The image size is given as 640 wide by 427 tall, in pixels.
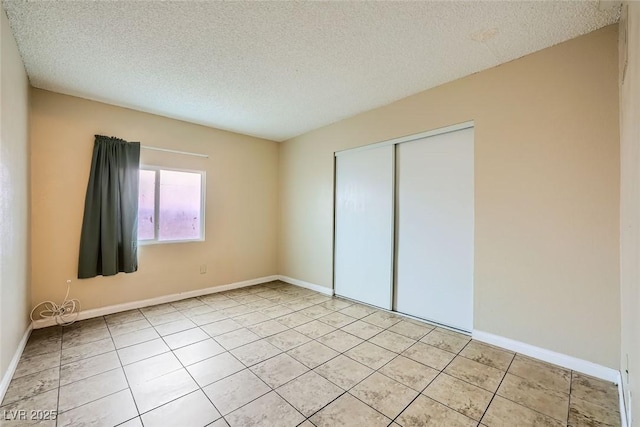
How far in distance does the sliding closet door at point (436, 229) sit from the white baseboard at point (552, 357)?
0.80ft

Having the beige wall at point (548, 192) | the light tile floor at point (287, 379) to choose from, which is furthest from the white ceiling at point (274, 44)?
the light tile floor at point (287, 379)

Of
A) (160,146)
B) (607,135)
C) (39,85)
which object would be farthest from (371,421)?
(39,85)

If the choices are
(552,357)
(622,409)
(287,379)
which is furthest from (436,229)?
(287,379)

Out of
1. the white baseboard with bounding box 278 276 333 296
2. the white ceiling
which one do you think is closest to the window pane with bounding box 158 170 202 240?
the white ceiling

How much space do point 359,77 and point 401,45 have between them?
1.94 ft

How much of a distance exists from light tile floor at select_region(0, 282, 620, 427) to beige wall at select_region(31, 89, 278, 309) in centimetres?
63

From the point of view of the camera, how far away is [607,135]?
6.46ft

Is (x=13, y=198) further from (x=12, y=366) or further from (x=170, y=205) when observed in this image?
(x=170, y=205)

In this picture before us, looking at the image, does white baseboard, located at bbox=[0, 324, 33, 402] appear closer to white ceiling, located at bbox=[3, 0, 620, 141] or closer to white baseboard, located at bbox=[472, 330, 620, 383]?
white ceiling, located at bbox=[3, 0, 620, 141]

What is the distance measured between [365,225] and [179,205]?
8.95ft

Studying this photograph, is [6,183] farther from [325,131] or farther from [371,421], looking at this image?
[325,131]

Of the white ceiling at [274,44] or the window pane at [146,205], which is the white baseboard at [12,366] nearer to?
the window pane at [146,205]

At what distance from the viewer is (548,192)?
2.22 m

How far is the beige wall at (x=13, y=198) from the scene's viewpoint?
183 cm
